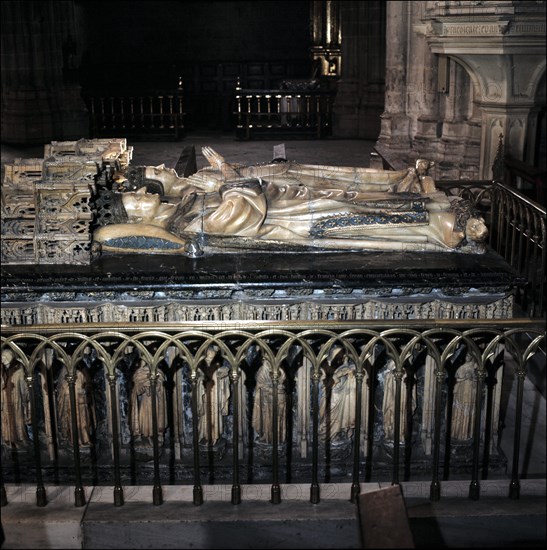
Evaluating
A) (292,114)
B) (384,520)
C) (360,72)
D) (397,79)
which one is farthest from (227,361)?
(360,72)

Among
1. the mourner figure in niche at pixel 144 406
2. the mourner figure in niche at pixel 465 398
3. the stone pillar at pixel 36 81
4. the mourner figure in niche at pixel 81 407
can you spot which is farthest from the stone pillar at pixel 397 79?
the mourner figure in niche at pixel 81 407

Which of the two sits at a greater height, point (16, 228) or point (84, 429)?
point (16, 228)

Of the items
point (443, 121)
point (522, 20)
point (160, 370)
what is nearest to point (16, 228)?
point (160, 370)

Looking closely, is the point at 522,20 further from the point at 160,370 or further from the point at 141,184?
the point at 160,370

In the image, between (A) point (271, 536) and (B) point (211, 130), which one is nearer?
(A) point (271, 536)

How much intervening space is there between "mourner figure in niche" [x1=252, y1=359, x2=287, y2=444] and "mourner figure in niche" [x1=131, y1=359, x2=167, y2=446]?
474 millimetres

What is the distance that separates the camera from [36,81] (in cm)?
1527

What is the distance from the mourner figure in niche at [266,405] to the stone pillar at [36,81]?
11162 millimetres

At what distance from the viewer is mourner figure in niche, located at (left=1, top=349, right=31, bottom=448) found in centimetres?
471

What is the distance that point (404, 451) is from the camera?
4789 millimetres

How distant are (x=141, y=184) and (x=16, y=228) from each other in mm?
1094

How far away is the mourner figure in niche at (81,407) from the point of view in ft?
15.5

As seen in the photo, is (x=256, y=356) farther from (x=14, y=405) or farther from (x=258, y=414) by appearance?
(x=14, y=405)

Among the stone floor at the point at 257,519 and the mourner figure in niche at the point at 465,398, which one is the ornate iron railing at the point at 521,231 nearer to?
the mourner figure in niche at the point at 465,398
